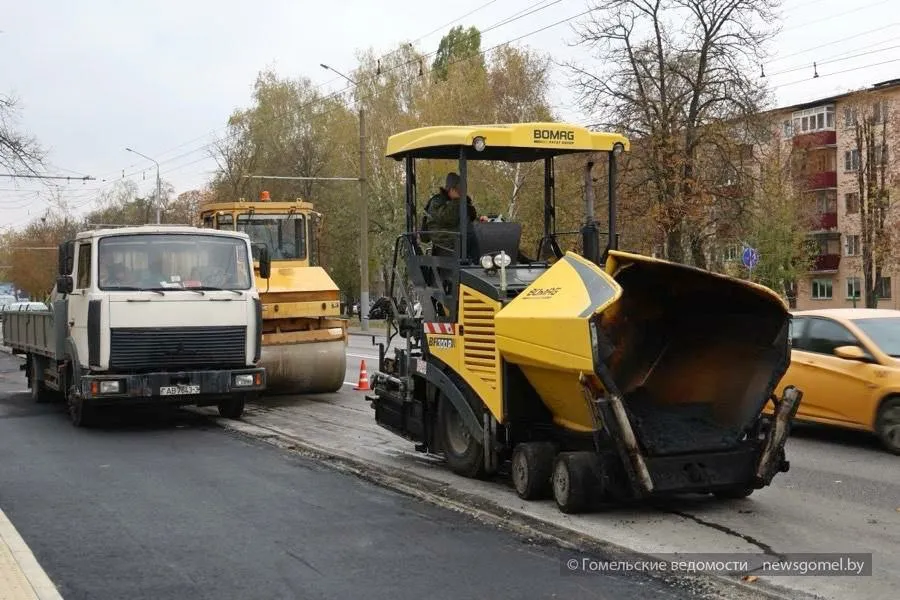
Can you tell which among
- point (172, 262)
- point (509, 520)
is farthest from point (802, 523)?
point (172, 262)

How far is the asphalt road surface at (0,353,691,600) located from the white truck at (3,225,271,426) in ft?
5.16

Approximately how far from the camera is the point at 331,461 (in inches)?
392

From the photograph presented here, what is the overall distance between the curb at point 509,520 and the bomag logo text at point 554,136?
3085 mm

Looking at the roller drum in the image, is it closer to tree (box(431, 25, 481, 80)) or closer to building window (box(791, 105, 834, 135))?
tree (box(431, 25, 481, 80))

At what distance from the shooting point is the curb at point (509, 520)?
18.0 ft

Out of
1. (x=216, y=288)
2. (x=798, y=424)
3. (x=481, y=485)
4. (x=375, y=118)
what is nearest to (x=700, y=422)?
(x=481, y=485)

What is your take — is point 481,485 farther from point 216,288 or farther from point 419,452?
point 216,288

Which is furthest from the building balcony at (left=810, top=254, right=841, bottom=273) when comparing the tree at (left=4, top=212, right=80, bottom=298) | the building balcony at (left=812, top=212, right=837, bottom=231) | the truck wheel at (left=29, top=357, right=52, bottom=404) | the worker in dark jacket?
the worker in dark jacket

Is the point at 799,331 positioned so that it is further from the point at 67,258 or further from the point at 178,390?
the point at 67,258

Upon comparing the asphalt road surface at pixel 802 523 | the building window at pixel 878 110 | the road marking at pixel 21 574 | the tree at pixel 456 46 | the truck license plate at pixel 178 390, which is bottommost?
the asphalt road surface at pixel 802 523

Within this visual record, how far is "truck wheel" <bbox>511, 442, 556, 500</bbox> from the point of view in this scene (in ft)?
25.2

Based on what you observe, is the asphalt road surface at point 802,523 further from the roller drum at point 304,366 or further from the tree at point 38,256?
the tree at point 38,256

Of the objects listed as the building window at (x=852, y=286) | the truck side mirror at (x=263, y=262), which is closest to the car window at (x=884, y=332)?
the truck side mirror at (x=263, y=262)

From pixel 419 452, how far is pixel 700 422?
3409 millimetres
